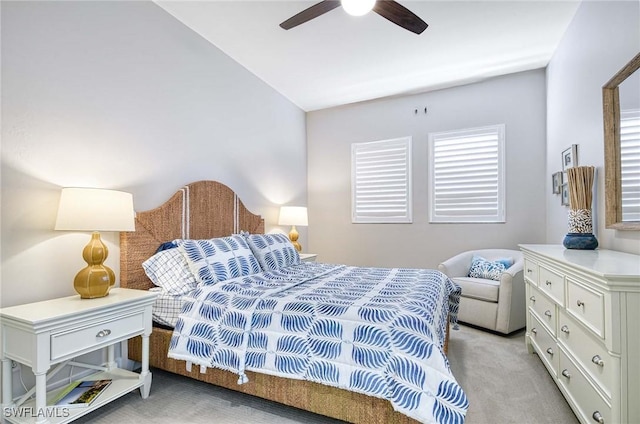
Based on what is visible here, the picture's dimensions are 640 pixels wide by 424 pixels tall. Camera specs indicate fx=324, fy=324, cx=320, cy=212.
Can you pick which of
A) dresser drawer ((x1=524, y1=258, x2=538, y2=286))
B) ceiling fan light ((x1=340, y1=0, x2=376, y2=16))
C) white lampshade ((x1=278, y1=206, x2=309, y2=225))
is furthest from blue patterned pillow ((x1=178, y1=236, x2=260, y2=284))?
dresser drawer ((x1=524, y1=258, x2=538, y2=286))

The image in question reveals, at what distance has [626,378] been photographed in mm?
1332

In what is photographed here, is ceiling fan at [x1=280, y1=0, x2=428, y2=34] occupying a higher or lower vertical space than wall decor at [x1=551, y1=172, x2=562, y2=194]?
higher

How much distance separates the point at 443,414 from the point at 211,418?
1293 mm

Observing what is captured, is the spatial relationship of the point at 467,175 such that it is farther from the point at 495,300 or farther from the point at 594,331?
the point at 594,331

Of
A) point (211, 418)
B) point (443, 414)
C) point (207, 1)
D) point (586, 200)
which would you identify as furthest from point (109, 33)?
point (586, 200)

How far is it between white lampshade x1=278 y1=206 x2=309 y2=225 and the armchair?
178 centimetres

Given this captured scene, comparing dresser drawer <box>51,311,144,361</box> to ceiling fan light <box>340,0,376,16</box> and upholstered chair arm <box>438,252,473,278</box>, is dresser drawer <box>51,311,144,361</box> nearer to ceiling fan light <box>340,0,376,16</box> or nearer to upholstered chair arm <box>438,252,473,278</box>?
ceiling fan light <box>340,0,376,16</box>

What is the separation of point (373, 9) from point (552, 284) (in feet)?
6.85

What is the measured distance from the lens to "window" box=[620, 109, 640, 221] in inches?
73.7

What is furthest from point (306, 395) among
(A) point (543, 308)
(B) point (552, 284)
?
(A) point (543, 308)

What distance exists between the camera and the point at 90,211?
1.89 meters

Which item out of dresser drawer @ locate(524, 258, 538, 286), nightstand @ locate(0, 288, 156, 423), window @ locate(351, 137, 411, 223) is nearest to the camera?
nightstand @ locate(0, 288, 156, 423)

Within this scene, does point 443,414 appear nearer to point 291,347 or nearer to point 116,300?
point 291,347

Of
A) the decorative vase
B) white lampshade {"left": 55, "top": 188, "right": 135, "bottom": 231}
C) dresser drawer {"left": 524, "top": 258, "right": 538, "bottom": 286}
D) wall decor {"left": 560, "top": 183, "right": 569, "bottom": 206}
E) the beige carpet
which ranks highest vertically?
wall decor {"left": 560, "top": 183, "right": 569, "bottom": 206}
